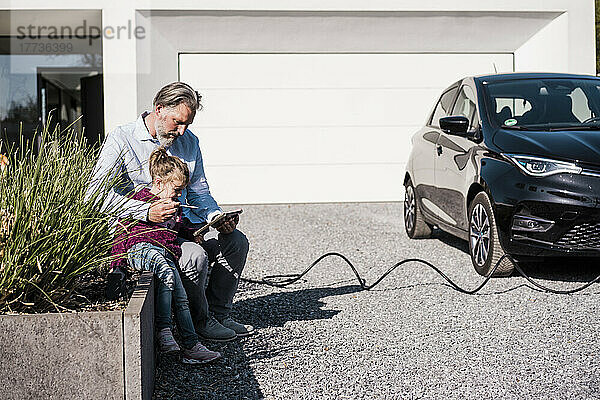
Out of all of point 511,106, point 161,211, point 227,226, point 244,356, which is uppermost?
point 511,106

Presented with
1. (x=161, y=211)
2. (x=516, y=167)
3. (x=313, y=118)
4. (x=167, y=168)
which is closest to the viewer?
(x=161, y=211)

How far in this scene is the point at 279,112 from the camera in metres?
13.6

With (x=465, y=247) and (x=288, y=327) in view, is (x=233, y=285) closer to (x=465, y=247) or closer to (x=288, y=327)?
(x=288, y=327)

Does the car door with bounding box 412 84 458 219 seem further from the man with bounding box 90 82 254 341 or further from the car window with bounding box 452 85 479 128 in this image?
the man with bounding box 90 82 254 341

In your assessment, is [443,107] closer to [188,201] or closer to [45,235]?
[188,201]

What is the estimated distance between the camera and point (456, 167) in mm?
7676

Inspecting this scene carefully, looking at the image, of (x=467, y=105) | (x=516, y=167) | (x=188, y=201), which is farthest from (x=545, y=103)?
(x=188, y=201)

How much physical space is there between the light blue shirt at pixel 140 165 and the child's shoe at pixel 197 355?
29.0 inches

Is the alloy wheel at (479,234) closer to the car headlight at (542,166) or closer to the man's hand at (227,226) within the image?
the car headlight at (542,166)

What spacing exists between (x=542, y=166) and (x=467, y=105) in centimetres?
164

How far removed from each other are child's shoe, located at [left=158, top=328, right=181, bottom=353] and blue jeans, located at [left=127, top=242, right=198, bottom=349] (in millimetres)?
28

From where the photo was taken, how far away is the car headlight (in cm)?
644

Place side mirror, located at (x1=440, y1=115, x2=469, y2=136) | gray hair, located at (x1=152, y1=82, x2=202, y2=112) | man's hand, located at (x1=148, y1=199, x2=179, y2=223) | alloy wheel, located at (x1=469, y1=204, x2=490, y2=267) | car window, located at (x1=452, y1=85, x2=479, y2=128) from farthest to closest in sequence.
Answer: car window, located at (x1=452, y1=85, x2=479, y2=128)
side mirror, located at (x1=440, y1=115, x2=469, y2=136)
alloy wheel, located at (x1=469, y1=204, x2=490, y2=267)
gray hair, located at (x1=152, y1=82, x2=202, y2=112)
man's hand, located at (x1=148, y1=199, x2=179, y2=223)

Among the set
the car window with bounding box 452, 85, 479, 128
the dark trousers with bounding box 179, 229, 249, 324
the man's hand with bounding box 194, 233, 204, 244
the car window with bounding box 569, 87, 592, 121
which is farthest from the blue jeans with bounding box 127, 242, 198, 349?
the car window with bounding box 569, 87, 592, 121
